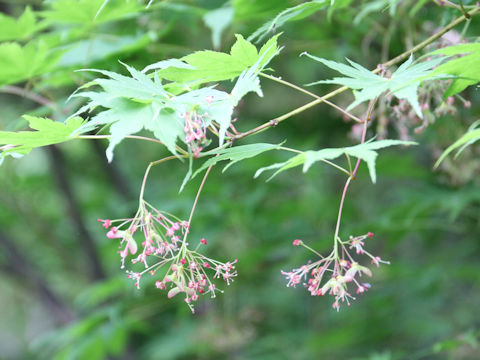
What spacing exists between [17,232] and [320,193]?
2297 millimetres

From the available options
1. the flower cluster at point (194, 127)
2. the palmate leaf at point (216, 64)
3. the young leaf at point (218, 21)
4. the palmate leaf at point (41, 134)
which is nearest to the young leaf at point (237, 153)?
the flower cluster at point (194, 127)

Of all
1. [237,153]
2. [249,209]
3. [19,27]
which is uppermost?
[19,27]

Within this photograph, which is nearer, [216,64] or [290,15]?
[216,64]

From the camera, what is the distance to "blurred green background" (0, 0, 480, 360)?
191 centimetres

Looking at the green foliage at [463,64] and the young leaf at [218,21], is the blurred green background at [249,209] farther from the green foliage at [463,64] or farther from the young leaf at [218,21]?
the green foliage at [463,64]

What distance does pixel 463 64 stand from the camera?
3.56ft

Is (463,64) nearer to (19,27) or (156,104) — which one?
(156,104)

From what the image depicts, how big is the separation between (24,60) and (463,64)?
1250 millimetres

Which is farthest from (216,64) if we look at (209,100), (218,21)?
(218,21)

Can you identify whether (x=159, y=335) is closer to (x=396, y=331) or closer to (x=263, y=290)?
(x=263, y=290)

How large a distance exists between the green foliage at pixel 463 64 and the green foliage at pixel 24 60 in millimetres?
1154

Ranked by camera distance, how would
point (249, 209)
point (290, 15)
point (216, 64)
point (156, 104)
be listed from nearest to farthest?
point (156, 104) < point (216, 64) < point (290, 15) < point (249, 209)

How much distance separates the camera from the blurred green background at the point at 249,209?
6.27ft

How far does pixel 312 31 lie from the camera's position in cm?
253
